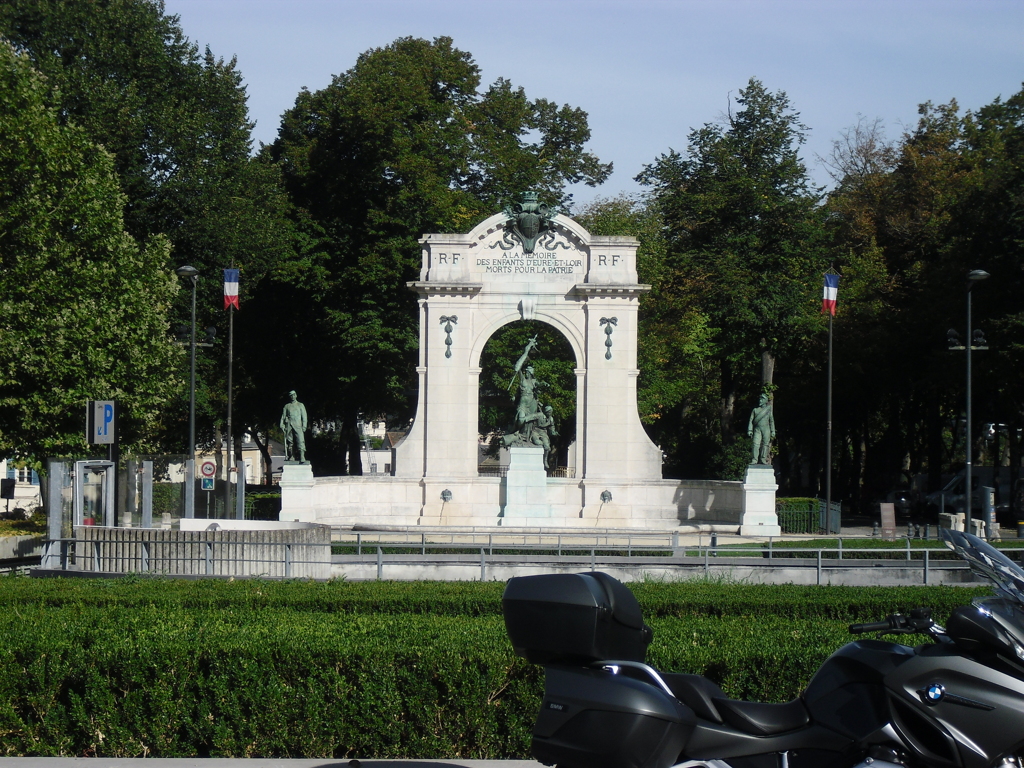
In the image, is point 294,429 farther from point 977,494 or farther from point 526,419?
point 977,494

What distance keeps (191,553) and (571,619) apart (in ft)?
53.3

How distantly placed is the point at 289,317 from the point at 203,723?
1682 inches

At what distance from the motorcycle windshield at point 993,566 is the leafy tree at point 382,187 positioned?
39.1m

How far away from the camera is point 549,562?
22047mm

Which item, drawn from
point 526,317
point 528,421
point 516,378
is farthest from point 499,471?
point 526,317

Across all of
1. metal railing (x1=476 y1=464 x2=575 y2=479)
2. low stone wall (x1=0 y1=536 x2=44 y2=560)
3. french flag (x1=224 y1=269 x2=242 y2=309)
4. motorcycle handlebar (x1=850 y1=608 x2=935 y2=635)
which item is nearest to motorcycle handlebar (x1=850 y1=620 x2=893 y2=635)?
motorcycle handlebar (x1=850 y1=608 x2=935 y2=635)

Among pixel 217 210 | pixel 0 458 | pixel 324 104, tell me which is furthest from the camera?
pixel 324 104

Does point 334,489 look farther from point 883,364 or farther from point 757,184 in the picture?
point 883,364

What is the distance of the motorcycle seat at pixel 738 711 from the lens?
5094 millimetres

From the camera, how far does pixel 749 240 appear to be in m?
45.0

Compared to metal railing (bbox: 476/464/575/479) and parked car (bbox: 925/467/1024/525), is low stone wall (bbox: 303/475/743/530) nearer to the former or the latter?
metal railing (bbox: 476/464/575/479)

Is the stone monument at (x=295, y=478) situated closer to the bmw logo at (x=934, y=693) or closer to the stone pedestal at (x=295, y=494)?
the stone pedestal at (x=295, y=494)

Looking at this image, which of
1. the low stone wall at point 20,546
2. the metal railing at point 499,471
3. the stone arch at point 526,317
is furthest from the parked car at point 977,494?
the low stone wall at point 20,546

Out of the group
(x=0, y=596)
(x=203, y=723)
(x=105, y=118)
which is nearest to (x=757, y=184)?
(x=105, y=118)
